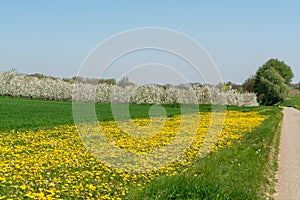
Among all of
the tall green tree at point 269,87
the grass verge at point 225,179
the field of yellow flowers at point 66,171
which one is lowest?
the field of yellow flowers at point 66,171

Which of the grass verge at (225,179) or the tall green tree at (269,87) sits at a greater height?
the tall green tree at (269,87)

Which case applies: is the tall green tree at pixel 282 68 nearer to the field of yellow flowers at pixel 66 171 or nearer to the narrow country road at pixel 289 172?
the narrow country road at pixel 289 172

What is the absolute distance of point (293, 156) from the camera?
1168cm

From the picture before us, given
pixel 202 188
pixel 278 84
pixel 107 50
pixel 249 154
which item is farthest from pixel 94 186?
pixel 278 84

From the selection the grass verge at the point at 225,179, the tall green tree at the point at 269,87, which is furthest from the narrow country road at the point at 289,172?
the tall green tree at the point at 269,87

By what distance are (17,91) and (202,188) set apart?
183 feet

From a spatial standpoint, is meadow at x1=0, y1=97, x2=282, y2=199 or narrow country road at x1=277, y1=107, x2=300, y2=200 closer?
meadow at x1=0, y1=97, x2=282, y2=199

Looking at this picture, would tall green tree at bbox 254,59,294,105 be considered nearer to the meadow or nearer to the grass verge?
the meadow

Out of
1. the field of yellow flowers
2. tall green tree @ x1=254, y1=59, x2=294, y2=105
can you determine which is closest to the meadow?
the field of yellow flowers

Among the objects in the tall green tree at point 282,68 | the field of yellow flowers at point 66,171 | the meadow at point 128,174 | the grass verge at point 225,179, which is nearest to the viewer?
the grass verge at point 225,179

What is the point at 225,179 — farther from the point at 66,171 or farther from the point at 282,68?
the point at 282,68

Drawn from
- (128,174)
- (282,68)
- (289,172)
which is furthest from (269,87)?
(128,174)

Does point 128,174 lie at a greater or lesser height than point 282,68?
lesser

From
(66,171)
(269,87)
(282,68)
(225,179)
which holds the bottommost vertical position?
(66,171)
